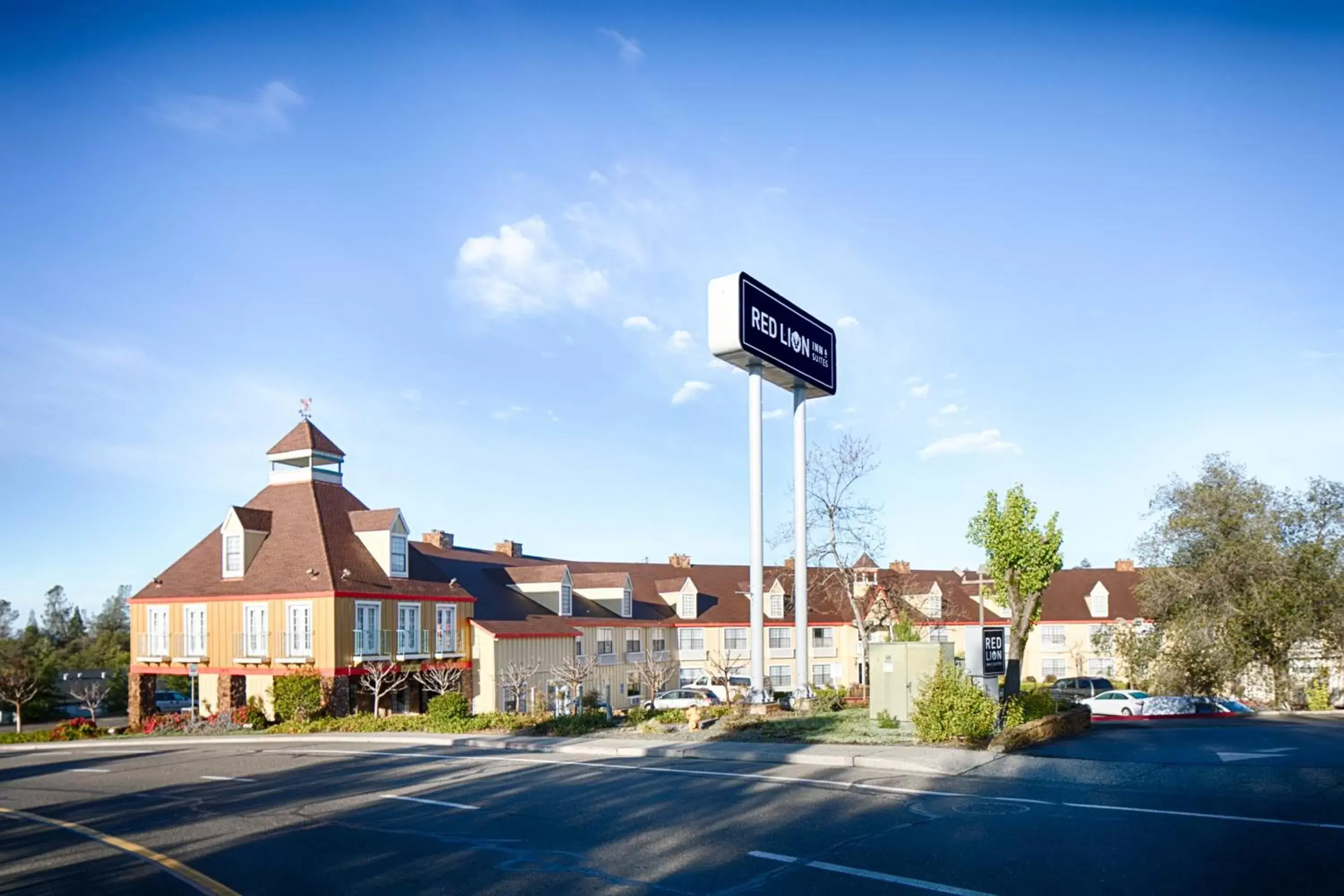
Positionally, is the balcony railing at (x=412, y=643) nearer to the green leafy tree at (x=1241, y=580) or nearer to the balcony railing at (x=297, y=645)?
the balcony railing at (x=297, y=645)

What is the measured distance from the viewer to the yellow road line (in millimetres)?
10133

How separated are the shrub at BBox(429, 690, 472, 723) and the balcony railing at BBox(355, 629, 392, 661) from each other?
28.2 feet

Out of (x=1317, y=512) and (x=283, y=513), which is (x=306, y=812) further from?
(x=1317, y=512)

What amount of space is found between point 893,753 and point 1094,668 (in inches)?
2070

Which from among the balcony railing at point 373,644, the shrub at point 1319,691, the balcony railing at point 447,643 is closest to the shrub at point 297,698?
the balcony railing at point 373,644

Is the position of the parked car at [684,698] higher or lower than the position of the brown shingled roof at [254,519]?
lower

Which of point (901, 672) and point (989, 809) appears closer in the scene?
point (989, 809)

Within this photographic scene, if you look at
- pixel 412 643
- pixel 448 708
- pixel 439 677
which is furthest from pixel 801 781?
pixel 412 643

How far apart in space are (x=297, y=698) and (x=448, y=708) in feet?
33.1

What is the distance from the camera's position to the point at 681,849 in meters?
11.0

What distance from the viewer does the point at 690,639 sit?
60219mm

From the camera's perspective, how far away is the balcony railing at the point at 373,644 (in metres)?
36.9

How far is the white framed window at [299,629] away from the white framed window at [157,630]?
6.61m

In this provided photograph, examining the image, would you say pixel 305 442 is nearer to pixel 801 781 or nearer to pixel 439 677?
pixel 439 677
